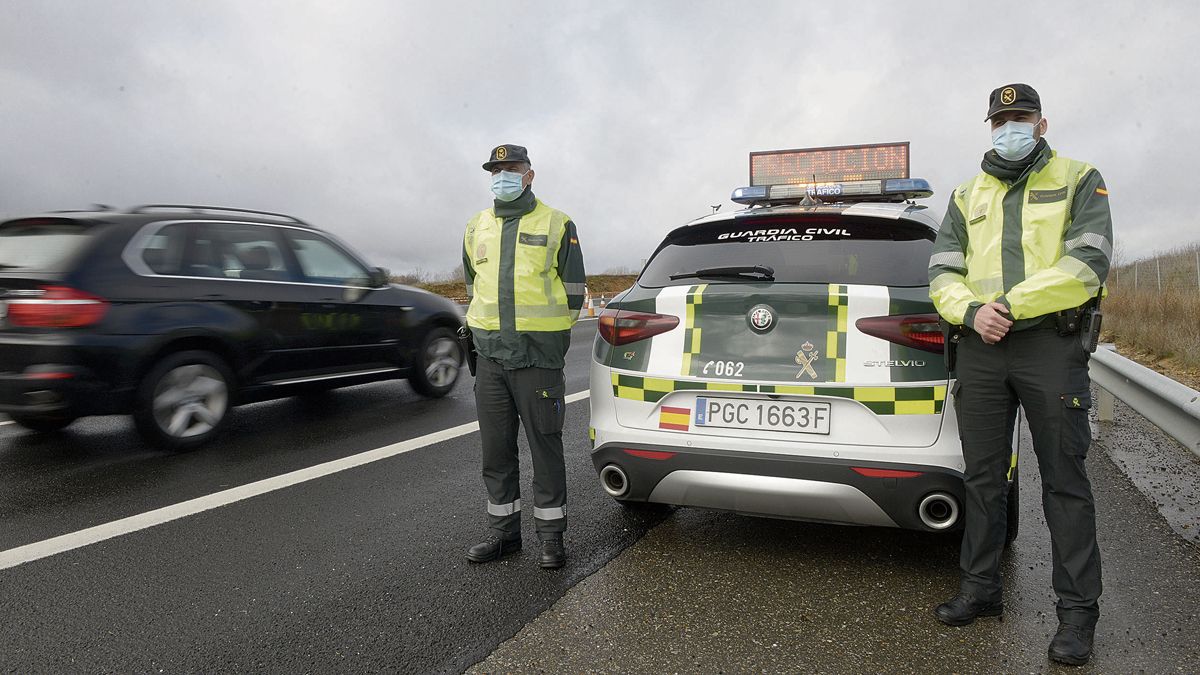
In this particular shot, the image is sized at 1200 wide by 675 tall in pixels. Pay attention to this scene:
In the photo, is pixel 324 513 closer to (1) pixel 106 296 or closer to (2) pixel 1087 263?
(1) pixel 106 296

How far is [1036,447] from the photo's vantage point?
9.27 feet

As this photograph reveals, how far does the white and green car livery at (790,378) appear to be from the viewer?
3043 mm

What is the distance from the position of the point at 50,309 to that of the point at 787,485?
445 cm

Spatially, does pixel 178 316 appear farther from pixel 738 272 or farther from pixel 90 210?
pixel 738 272

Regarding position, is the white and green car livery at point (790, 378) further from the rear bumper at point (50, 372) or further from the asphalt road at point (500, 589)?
the rear bumper at point (50, 372)

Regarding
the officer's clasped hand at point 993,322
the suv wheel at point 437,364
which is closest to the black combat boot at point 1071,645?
the officer's clasped hand at point 993,322

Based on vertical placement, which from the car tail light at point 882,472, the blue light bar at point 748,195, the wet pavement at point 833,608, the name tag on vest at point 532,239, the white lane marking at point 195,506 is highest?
the blue light bar at point 748,195

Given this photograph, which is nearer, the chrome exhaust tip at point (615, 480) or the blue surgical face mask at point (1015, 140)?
the blue surgical face mask at point (1015, 140)

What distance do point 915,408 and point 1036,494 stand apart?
1.98m

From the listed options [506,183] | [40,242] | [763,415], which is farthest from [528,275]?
[40,242]

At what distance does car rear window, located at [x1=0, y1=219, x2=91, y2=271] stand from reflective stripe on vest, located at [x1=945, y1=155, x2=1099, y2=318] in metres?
5.09

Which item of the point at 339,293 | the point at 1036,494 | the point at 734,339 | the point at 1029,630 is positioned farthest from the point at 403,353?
the point at 1029,630

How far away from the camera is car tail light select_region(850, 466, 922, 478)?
3012mm

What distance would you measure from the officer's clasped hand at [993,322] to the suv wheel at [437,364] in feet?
18.6
